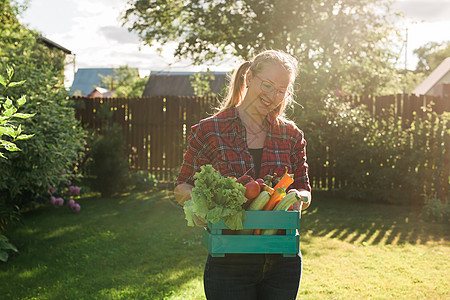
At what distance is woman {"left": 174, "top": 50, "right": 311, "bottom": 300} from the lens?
2.31m

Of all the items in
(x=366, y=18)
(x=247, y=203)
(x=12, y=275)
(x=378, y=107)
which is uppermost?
(x=366, y=18)

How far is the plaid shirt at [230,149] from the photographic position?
2512mm

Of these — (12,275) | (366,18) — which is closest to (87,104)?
(12,275)

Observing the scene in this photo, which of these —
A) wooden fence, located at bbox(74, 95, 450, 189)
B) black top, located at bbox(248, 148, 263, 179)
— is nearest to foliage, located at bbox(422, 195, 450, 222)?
wooden fence, located at bbox(74, 95, 450, 189)

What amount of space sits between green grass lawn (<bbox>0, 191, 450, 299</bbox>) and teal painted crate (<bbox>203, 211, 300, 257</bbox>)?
2816 millimetres

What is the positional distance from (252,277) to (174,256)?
412 cm

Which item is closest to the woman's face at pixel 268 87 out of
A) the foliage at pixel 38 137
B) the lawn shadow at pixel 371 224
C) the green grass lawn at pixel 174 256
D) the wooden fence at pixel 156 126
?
the green grass lawn at pixel 174 256

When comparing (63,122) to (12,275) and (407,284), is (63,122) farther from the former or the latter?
(407,284)

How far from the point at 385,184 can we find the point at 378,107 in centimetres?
199

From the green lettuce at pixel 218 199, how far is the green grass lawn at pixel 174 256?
9.56ft

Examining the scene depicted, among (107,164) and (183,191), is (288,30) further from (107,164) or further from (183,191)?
(183,191)

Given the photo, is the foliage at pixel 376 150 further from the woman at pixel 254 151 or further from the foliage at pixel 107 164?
the woman at pixel 254 151

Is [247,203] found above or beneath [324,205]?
above

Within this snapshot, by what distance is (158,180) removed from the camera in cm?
1256
